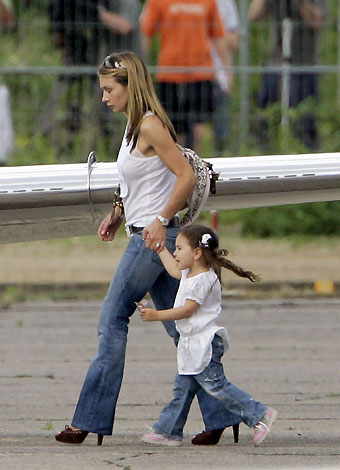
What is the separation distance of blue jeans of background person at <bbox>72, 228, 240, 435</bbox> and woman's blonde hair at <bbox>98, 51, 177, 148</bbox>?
476 millimetres

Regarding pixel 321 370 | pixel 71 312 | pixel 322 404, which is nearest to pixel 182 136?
pixel 71 312

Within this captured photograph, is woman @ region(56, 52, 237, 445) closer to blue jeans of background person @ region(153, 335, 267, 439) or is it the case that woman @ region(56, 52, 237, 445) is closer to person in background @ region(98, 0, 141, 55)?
blue jeans of background person @ region(153, 335, 267, 439)

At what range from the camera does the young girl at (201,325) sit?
5918mm

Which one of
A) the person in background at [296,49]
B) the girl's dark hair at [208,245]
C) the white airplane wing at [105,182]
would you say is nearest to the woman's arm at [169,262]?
the girl's dark hair at [208,245]

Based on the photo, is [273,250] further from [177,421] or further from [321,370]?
[177,421]

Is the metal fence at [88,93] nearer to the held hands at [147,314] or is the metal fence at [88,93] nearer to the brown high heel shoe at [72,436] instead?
the brown high heel shoe at [72,436]

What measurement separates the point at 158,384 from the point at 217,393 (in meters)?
1.89

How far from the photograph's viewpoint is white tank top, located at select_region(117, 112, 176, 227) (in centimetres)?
589

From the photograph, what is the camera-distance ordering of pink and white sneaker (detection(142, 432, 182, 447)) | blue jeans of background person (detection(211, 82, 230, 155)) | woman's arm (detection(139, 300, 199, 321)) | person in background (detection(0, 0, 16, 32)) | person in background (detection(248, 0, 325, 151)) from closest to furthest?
woman's arm (detection(139, 300, 199, 321)), pink and white sneaker (detection(142, 432, 182, 447)), person in background (detection(0, 0, 16, 32)), blue jeans of background person (detection(211, 82, 230, 155)), person in background (detection(248, 0, 325, 151))

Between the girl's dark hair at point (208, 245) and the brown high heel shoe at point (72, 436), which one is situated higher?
the girl's dark hair at point (208, 245)

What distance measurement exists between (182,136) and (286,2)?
1.69m

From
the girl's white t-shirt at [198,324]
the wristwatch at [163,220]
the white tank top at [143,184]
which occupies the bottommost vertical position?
the girl's white t-shirt at [198,324]

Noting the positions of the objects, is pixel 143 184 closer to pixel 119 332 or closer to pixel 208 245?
pixel 208 245

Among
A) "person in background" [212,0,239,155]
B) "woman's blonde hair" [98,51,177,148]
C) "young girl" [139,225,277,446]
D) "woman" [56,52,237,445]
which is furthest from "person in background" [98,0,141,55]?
"young girl" [139,225,277,446]
